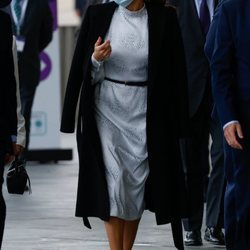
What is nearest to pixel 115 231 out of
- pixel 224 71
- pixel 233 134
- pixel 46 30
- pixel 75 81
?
pixel 75 81

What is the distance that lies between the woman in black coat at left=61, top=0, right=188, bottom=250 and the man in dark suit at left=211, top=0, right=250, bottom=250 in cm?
71

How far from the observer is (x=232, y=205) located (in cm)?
704

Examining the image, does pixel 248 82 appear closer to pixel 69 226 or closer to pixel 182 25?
pixel 182 25

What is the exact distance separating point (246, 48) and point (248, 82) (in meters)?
0.18

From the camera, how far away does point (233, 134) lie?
22.3 ft

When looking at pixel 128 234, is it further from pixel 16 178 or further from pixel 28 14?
pixel 28 14

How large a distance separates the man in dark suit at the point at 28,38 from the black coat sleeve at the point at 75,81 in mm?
4742

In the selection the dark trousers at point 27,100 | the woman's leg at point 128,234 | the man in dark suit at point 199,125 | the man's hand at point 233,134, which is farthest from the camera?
the dark trousers at point 27,100

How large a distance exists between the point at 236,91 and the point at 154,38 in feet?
2.78

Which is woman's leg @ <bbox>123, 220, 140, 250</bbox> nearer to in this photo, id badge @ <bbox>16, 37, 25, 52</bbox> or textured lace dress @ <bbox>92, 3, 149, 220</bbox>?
textured lace dress @ <bbox>92, 3, 149, 220</bbox>

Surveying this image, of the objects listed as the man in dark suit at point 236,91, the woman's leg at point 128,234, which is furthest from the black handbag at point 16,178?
the man in dark suit at point 236,91

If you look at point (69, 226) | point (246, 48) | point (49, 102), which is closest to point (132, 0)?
point (246, 48)

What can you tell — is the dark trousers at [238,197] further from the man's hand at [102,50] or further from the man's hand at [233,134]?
the man's hand at [102,50]

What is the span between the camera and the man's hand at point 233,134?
6777 mm
